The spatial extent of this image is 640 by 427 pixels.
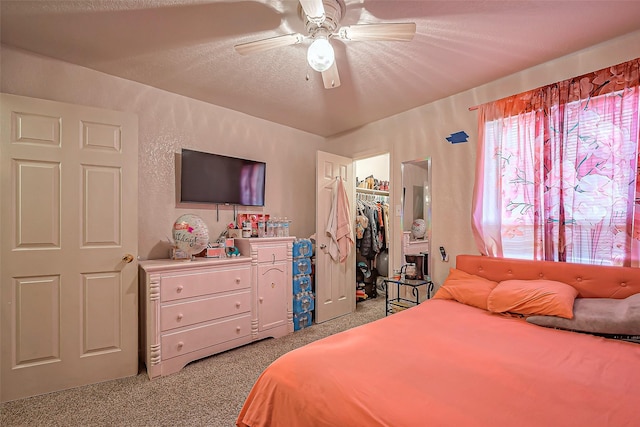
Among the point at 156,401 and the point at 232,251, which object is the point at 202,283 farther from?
the point at 156,401

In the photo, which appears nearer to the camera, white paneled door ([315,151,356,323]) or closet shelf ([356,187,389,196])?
white paneled door ([315,151,356,323])

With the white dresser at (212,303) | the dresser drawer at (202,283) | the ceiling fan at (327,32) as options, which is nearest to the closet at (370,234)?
the white dresser at (212,303)

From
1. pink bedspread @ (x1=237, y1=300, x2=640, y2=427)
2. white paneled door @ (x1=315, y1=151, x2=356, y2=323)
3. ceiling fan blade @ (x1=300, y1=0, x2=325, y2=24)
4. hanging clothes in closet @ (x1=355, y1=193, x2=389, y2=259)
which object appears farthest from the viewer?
hanging clothes in closet @ (x1=355, y1=193, x2=389, y2=259)

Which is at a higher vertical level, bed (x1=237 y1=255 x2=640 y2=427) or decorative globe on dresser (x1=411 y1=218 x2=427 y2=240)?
decorative globe on dresser (x1=411 y1=218 x2=427 y2=240)

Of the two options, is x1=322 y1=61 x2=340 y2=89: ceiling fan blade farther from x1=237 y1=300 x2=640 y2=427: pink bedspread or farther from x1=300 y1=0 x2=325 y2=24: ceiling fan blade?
x1=237 y1=300 x2=640 y2=427: pink bedspread

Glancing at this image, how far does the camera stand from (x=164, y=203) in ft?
9.28

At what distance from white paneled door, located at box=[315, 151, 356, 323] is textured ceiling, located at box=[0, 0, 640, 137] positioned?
0.95m

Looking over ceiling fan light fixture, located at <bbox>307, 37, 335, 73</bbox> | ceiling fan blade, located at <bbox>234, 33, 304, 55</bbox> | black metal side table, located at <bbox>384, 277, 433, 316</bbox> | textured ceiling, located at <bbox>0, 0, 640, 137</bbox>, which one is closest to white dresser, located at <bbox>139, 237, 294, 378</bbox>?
black metal side table, located at <bbox>384, 277, 433, 316</bbox>

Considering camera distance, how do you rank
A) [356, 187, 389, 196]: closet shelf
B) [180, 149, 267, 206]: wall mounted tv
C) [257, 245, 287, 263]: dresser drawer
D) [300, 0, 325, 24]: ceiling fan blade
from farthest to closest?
[356, 187, 389, 196]: closet shelf < [257, 245, 287, 263]: dresser drawer < [180, 149, 267, 206]: wall mounted tv < [300, 0, 325, 24]: ceiling fan blade

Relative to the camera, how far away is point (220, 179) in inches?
121

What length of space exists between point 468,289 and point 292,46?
88.2 inches

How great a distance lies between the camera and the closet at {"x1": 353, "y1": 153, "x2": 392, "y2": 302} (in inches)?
172

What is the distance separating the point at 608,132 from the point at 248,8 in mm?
2518

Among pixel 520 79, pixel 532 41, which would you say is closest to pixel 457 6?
pixel 532 41
